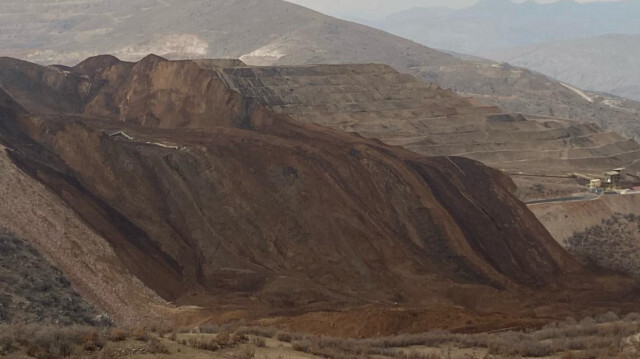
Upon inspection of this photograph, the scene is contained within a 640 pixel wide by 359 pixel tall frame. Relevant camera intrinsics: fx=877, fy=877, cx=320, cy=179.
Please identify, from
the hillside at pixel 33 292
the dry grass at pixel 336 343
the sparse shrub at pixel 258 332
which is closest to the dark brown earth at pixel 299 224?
the hillside at pixel 33 292

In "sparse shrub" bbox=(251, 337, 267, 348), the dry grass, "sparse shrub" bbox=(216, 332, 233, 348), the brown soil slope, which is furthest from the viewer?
the brown soil slope

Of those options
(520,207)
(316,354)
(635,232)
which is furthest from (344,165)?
(316,354)

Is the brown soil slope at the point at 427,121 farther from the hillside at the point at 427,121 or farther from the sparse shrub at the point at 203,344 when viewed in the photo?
the sparse shrub at the point at 203,344

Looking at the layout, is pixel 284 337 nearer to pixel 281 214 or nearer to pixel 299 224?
pixel 299 224

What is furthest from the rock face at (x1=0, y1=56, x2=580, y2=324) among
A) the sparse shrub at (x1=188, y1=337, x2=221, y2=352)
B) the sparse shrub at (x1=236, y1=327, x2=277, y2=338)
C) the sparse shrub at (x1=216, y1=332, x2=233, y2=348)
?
the sparse shrub at (x1=188, y1=337, x2=221, y2=352)

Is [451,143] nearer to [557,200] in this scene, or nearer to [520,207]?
[557,200]

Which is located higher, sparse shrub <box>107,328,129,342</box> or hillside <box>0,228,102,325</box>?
sparse shrub <box>107,328,129,342</box>

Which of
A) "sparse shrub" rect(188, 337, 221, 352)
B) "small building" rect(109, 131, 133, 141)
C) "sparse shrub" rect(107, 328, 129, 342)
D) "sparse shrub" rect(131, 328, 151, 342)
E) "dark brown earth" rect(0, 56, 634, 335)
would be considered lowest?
"dark brown earth" rect(0, 56, 634, 335)

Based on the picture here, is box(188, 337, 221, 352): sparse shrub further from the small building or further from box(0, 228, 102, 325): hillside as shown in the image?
the small building
